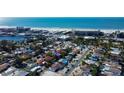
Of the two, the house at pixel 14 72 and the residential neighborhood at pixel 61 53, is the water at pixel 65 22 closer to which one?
the residential neighborhood at pixel 61 53

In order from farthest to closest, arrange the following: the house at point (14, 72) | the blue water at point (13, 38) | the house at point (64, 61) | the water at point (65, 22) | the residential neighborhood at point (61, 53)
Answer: the blue water at point (13, 38)
the water at point (65, 22)
the house at point (64, 61)
the residential neighborhood at point (61, 53)
the house at point (14, 72)

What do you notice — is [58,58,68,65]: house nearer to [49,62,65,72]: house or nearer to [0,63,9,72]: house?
[49,62,65,72]: house

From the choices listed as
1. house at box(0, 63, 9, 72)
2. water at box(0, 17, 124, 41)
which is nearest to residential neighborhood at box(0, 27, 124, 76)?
house at box(0, 63, 9, 72)

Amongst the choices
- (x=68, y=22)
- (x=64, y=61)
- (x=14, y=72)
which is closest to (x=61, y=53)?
(x=64, y=61)

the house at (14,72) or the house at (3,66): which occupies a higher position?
the house at (3,66)

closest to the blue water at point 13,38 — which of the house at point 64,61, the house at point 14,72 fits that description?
the house at point 14,72

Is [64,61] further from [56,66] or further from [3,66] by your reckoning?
[3,66]

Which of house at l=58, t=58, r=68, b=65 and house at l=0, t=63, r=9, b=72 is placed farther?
house at l=58, t=58, r=68, b=65
